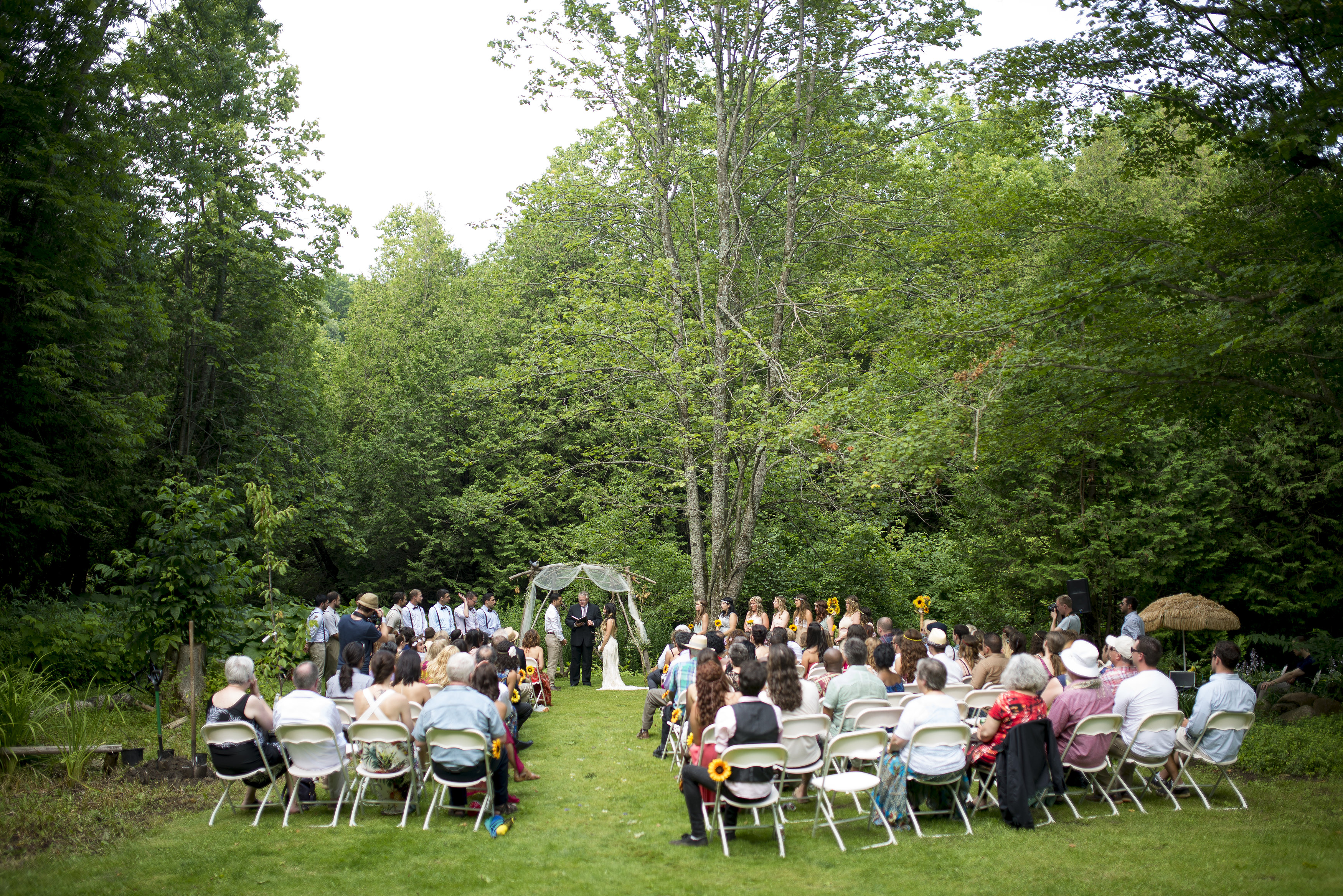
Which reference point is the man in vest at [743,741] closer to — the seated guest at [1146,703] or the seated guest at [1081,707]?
the seated guest at [1081,707]

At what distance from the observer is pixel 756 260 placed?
18.6 m

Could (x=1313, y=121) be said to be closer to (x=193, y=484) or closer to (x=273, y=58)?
(x=193, y=484)

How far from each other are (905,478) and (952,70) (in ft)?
24.8

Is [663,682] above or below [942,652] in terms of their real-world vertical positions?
below

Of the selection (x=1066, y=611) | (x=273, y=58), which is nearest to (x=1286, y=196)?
(x=1066, y=611)

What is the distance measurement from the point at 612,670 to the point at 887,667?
8.87 m

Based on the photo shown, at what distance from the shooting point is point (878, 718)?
686 centimetres

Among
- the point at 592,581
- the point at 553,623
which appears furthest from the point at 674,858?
the point at 592,581

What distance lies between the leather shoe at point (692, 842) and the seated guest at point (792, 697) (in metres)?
0.82

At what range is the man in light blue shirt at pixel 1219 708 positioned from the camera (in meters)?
6.88

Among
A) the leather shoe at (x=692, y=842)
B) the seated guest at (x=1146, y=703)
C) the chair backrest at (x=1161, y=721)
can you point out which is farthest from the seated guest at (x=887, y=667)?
the leather shoe at (x=692, y=842)

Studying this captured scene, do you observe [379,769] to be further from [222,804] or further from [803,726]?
[803,726]

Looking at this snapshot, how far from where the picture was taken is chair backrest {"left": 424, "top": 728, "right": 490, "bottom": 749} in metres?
6.30

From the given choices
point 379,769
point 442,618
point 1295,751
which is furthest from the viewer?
point 442,618
